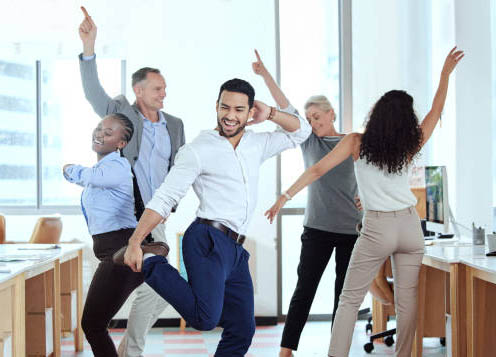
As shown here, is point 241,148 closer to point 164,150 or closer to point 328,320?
point 164,150

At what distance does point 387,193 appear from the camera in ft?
12.6

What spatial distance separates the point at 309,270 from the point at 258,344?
1350mm

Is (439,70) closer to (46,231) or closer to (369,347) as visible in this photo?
(369,347)

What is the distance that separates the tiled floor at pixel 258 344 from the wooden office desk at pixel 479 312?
1448 mm

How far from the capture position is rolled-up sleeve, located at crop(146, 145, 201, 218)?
306 cm

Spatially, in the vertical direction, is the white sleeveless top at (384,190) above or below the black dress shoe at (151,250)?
above

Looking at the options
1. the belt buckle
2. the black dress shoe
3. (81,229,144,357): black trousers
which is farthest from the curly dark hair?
(81,229,144,357): black trousers

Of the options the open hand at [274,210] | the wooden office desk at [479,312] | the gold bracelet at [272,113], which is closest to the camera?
the gold bracelet at [272,113]

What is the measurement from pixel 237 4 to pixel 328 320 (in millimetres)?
3001

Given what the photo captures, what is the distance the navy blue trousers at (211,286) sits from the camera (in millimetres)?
3033

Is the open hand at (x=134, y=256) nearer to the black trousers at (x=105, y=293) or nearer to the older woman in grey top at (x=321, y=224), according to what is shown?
the black trousers at (x=105, y=293)

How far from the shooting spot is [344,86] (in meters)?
6.82

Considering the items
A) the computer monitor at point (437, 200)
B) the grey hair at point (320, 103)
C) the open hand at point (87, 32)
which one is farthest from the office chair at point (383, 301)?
the open hand at point (87, 32)

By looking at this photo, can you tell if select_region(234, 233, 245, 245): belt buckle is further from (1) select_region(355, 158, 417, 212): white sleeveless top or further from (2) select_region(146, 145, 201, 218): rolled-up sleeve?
(1) select_region(355, 158, 417, 212): white sleeveless top
